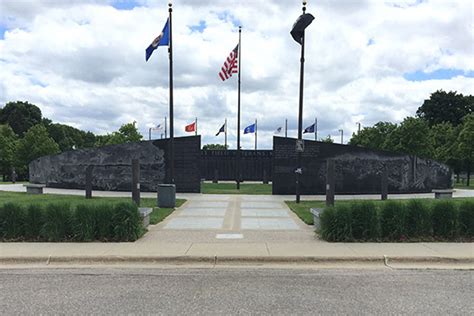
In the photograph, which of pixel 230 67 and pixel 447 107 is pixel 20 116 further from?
pixel 447 107

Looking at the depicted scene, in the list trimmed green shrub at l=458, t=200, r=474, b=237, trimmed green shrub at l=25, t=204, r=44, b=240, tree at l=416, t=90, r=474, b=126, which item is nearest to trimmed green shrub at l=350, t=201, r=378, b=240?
trimmed green shrub at l=458, t=200, r=474, b=237

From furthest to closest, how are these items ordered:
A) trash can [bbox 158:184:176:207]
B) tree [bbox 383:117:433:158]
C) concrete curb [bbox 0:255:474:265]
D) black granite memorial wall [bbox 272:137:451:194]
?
1. tree [bbox 383:117:433:158]
2. black granite memorial wall [bbox 272:137:451:194]
3. trash can [bbox 158:184:176:207]
4. concrete curb [bbox 0:255:474:265]

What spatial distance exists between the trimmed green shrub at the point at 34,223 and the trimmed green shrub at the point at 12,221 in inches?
4.8

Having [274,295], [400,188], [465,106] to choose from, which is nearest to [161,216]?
[274,295]

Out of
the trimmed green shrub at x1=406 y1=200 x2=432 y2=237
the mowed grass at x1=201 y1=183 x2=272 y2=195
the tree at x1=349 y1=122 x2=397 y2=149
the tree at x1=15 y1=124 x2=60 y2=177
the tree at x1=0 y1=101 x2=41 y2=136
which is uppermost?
the tree at x1=0 y1=101 x2=41 y2=136

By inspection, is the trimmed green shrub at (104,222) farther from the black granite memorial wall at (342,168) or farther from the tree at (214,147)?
the tree at (214,147)

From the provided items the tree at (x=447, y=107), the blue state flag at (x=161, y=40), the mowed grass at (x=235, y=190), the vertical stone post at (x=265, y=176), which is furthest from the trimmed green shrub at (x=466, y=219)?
the tree at (x=447, y=107)

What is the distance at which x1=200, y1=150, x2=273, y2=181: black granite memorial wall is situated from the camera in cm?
3906

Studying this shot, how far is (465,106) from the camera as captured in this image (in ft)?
230

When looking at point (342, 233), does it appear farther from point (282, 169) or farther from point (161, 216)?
point (282, 169)

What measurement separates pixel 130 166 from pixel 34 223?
15549mm

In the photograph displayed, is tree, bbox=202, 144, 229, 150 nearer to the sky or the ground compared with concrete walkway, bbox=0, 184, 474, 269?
nearer to the sky

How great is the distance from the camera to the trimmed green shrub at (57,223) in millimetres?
9477

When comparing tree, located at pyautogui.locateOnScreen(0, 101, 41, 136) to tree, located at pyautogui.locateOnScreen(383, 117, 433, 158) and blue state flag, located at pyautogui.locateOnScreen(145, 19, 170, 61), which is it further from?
blue state flag, located at pyautogui.locateOnScreen(145, 19, 170, 61)
